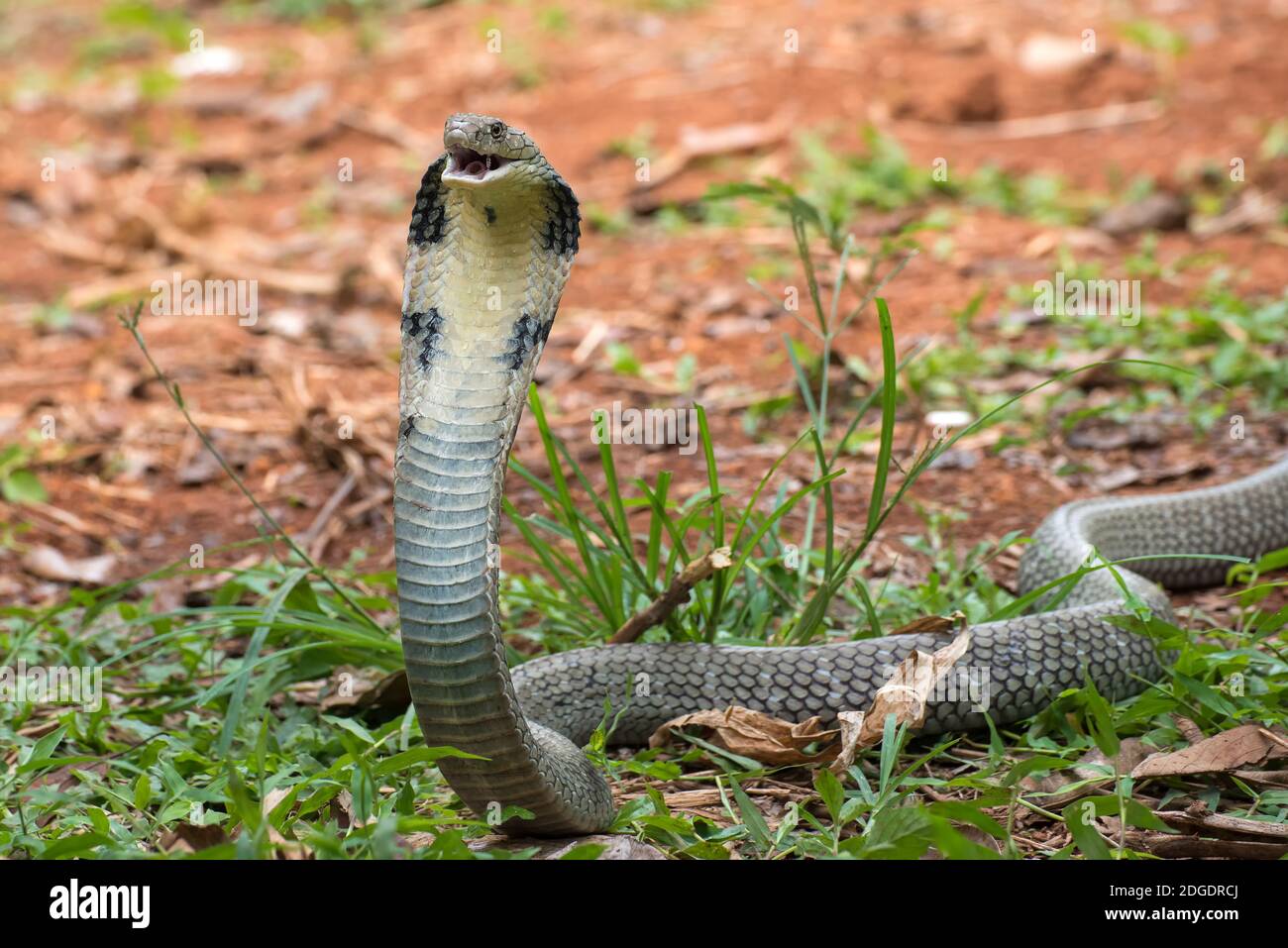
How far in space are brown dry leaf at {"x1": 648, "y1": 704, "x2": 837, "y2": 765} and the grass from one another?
43mm

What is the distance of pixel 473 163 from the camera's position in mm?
2750

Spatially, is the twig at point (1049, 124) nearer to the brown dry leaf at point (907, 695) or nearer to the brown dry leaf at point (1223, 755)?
the brown dry leaf at point (907, 695)

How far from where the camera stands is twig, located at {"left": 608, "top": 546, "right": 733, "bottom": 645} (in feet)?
11.7

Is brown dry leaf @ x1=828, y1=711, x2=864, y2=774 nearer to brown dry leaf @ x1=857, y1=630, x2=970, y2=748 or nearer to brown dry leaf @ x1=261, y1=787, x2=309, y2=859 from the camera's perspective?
brown dry leaf @ x1=857, y1=630, x2=970, y2=748

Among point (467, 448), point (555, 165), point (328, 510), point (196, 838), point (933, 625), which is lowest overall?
point (196, 838)

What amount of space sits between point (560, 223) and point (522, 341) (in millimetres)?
257

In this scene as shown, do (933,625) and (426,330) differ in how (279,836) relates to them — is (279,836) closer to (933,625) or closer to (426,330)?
(426,330)

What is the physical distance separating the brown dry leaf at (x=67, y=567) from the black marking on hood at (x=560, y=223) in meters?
3.00

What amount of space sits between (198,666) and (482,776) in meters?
1.76

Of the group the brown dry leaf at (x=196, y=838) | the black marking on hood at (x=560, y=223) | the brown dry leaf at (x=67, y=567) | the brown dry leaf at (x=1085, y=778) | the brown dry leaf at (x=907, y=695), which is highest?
the black marking on hood at (x=560, y=223)

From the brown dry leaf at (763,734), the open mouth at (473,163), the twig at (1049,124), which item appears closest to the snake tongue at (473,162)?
the open mouth at (473,163)

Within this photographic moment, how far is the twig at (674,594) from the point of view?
3566 mm

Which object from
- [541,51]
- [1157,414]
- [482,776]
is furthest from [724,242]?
[482,776]

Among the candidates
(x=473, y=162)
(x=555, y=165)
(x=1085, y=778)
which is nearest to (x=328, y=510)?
(x=473, y=162)
